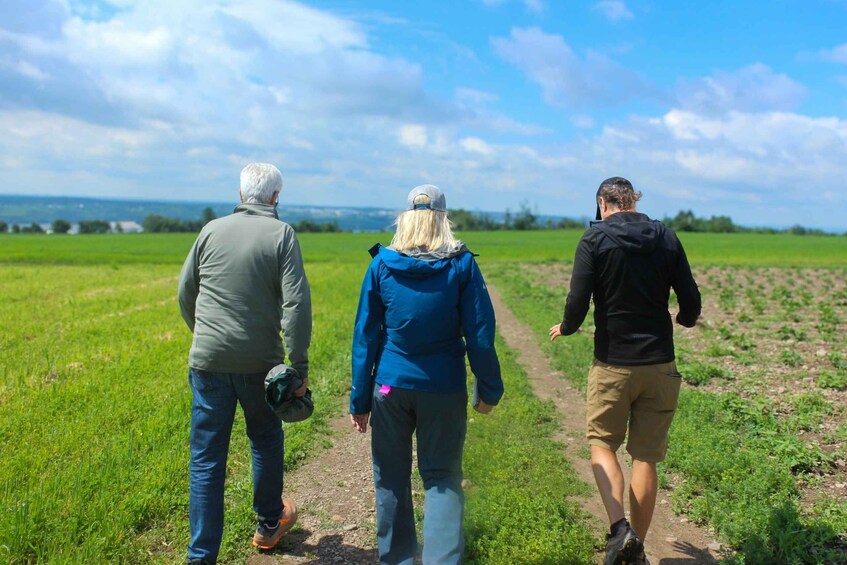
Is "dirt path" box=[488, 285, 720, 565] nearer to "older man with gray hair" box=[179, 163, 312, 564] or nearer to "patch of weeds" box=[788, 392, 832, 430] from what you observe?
"patch of weeds" box=[788, 392, 832, 430]

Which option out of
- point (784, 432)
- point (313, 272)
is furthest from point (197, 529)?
point (313, 272)

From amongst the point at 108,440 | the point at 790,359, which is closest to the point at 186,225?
the point at 790,359

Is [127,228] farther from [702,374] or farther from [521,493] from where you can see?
[521,493]

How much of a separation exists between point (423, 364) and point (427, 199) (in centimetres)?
89

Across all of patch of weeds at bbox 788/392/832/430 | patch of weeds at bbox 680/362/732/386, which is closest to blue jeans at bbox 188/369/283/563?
patch of weeds at bbox 788/392/832/430

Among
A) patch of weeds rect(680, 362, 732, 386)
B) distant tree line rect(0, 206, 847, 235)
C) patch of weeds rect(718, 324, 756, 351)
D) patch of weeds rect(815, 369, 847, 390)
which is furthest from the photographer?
distant tree line rect(0, 206, 847, 235)

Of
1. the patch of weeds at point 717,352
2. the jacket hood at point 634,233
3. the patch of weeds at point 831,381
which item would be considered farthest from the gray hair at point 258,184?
the patch of weeds at point 717,352

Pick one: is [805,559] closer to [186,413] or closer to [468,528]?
[468,528]

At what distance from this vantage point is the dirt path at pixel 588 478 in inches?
173

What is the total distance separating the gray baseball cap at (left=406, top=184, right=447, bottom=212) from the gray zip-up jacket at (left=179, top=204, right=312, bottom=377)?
0.83 metres

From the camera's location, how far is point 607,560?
3.88m

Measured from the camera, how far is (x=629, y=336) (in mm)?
3994

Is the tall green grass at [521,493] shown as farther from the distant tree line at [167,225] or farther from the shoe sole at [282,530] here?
the distant tree line at [167,225]

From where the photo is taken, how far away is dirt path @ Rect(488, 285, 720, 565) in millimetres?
4395
